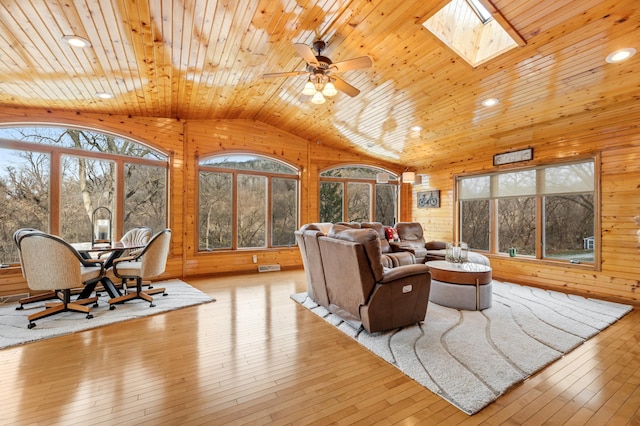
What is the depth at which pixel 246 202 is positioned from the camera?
636 centimetres

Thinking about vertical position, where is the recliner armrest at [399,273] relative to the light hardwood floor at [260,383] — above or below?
above

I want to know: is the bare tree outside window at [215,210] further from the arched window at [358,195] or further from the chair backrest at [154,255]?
the arched window at [358,195]

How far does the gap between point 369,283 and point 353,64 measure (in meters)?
2.20

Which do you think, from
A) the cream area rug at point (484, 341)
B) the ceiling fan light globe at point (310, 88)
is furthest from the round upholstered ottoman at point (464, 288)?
the ceiling fan light globe at point (310, 88)

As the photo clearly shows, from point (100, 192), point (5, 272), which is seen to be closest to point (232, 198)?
point (100, 192)

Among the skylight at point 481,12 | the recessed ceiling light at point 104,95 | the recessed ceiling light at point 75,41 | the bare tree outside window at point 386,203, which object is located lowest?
the bare tree outside window at point 386,203

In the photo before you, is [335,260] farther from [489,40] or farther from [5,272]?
[5,272]

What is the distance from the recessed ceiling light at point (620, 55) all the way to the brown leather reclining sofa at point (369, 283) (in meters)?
2.90

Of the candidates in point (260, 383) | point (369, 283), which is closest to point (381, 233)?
point (369, 283)

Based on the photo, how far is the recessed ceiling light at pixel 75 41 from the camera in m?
2.67

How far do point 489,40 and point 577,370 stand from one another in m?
3.42

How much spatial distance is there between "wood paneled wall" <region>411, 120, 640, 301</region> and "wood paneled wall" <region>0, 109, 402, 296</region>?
420cm

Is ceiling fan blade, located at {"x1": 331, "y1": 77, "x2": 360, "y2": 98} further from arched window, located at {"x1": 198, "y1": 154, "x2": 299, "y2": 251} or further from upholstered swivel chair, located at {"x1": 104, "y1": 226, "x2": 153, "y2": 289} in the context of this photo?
upholstered swivel chair, located at {"x1": 104, "y1": 226, "x2": 153, "y2": 289}

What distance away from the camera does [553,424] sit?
1.74m
